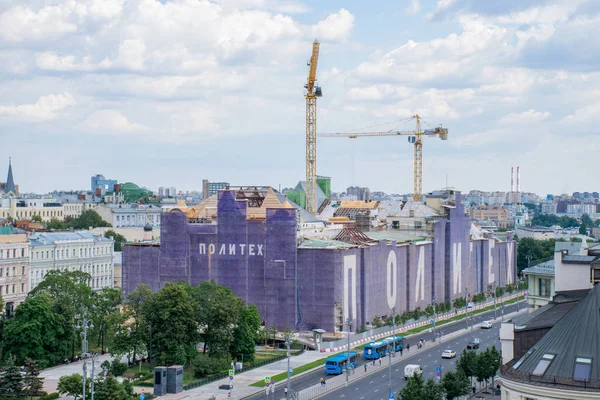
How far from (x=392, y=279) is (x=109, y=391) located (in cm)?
8741

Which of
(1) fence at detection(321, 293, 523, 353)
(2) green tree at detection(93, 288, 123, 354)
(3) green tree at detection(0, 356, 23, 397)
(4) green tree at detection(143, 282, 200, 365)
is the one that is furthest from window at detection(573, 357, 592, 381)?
(1) fence at detection(321, 293, 523, 353)

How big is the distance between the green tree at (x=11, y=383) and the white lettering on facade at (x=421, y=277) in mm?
97963

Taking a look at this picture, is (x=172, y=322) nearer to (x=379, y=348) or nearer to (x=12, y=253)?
(x=379, y=348)

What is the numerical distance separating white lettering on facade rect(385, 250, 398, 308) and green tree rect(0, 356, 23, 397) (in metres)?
80.8

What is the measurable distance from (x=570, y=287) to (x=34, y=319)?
66578 mm

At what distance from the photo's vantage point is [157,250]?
162m

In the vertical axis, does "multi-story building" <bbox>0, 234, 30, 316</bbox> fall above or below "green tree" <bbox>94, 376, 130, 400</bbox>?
above

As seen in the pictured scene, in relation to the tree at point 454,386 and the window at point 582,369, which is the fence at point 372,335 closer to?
the tree at point 454,386

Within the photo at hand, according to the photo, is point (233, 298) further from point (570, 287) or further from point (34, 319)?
point (570, 287)

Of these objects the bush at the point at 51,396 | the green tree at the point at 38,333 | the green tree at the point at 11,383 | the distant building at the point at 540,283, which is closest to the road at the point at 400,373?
the distant building at the point at 540,283

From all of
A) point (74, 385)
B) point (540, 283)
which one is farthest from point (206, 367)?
point (540, 283)

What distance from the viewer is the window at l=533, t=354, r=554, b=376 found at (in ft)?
194

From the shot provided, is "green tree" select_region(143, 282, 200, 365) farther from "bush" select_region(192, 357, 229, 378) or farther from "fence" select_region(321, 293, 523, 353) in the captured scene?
"fence" select_region(321, 293, 523, 353)

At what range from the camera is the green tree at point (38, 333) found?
382 feet
